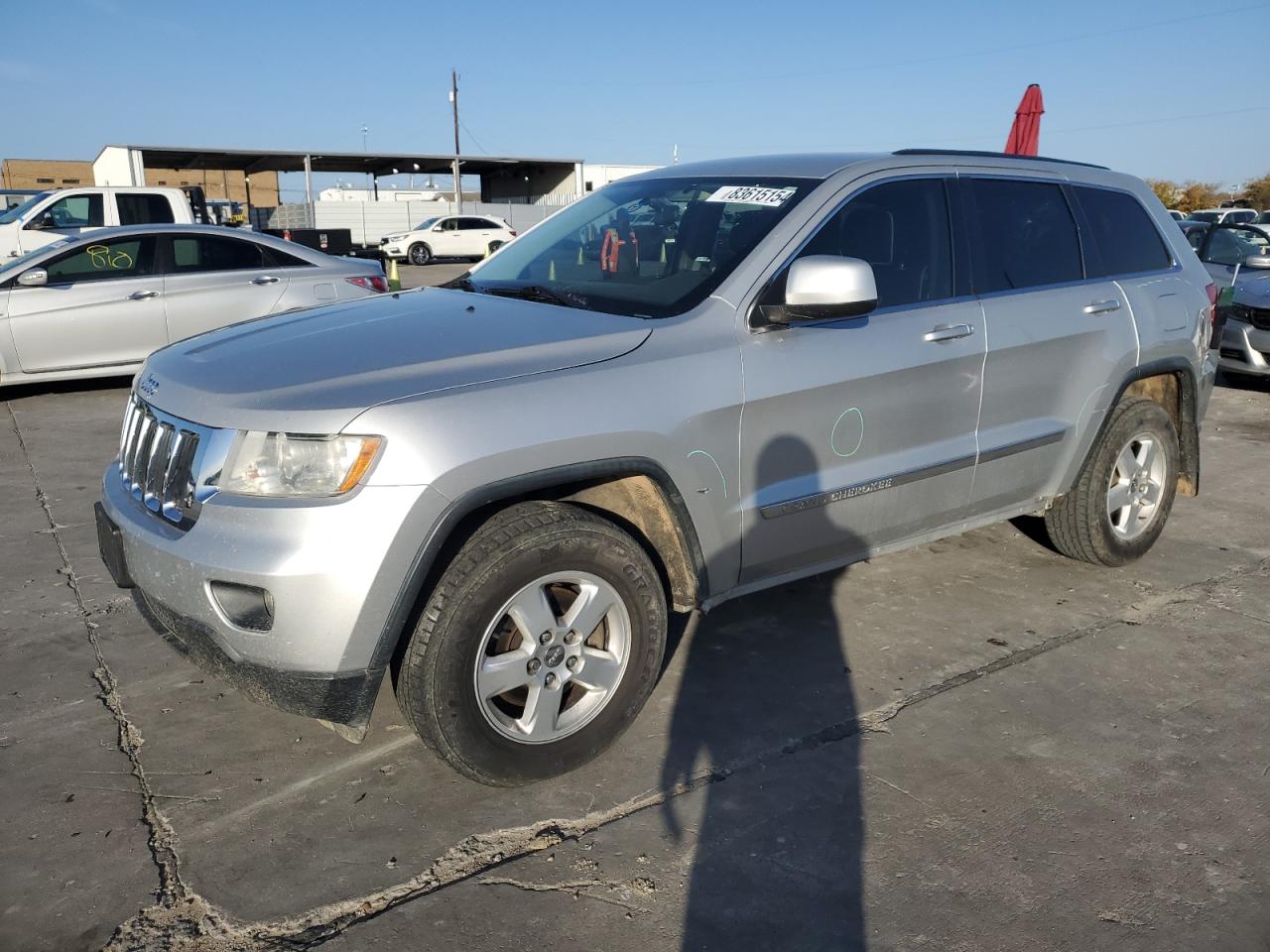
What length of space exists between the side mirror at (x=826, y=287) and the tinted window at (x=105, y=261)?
7.84 metres

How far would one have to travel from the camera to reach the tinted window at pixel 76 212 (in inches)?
581

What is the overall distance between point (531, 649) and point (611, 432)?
0.66m

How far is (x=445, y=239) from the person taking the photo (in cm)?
3250

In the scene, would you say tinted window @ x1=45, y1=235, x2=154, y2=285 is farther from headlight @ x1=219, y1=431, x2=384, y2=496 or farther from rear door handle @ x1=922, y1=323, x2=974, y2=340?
rear door handle @ x1=922, y1=323, x2=974, y2=340

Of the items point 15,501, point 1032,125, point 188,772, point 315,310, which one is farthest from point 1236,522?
point 15,501

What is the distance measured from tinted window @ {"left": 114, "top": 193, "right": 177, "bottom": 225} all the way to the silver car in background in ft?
18.9

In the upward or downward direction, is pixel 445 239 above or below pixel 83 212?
below

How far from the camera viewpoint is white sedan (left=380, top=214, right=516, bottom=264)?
1262 inches

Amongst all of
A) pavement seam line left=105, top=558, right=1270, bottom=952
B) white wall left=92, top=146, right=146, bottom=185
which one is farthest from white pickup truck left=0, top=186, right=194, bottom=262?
white wall left=92, top=146, right=146, bottom=185

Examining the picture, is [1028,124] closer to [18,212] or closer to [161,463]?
[161,463]

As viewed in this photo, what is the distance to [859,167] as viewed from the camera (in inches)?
149

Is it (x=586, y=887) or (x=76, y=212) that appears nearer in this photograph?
(x=586, y=887)

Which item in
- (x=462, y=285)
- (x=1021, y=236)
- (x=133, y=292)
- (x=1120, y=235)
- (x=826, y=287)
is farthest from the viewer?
(x=133, y=292)

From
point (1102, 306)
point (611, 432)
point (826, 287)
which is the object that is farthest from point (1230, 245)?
point (611, 432)
